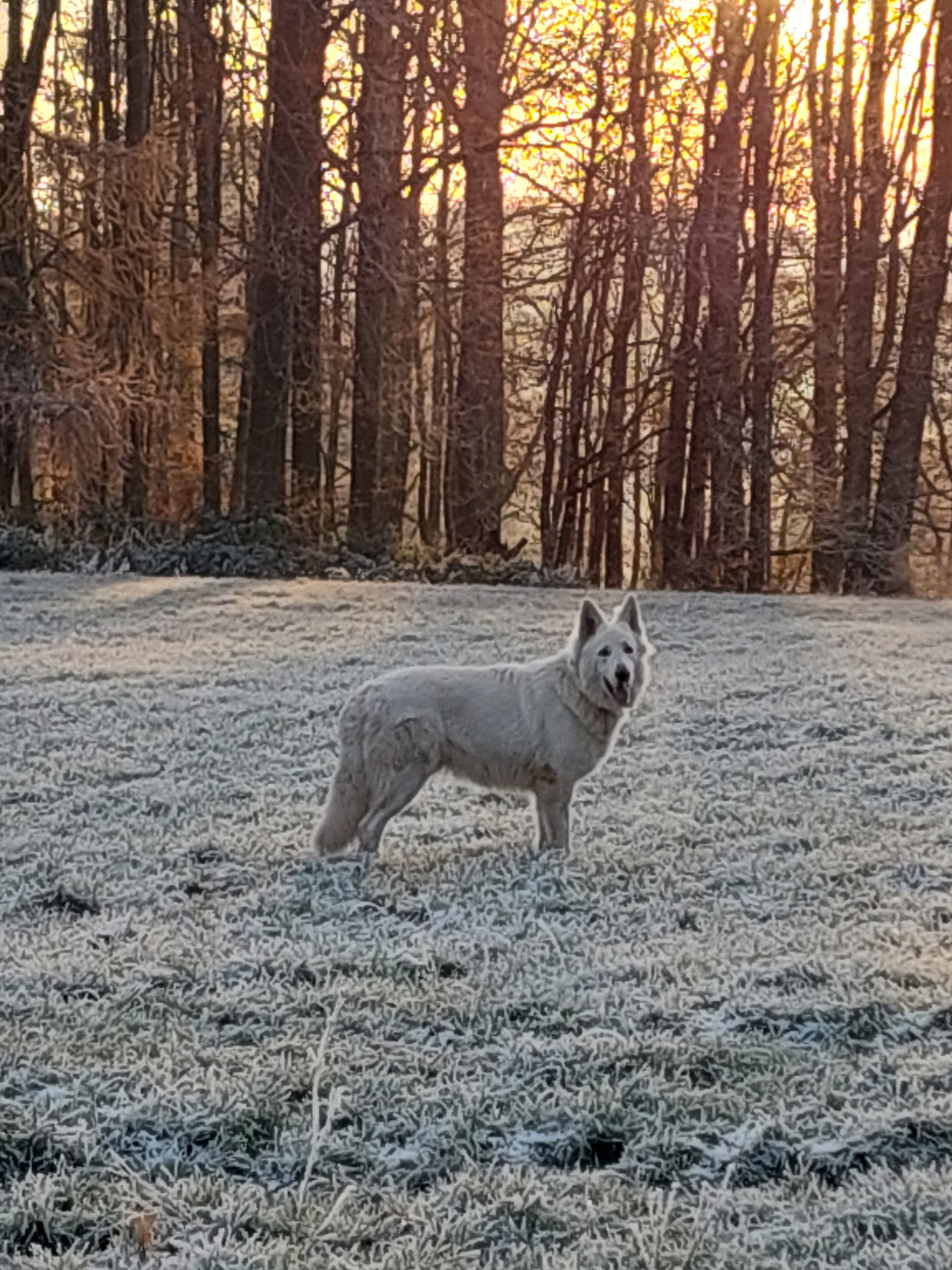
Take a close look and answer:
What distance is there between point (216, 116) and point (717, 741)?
14952 millimetres

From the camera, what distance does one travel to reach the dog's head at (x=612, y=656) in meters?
5.84

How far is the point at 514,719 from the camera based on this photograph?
5.85 meters

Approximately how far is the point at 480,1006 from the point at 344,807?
164cm

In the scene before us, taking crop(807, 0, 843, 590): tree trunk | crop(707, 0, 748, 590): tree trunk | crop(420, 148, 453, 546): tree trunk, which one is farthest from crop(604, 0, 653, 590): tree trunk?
crop(807, 0, 843, 590): tree trunk

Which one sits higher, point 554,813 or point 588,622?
point 588,622

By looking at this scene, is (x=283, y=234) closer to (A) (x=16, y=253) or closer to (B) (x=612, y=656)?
(A) (x=16, y=253)

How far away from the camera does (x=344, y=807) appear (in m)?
5.78

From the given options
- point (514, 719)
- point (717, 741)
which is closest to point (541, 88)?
point (717, 741)

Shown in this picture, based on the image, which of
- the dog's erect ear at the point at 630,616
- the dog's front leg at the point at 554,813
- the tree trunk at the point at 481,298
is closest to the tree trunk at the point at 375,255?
the tree trunk at the point at 481,298

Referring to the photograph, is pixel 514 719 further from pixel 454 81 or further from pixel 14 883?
pixel 454 81

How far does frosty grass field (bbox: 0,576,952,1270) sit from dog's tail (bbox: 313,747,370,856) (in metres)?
0.11

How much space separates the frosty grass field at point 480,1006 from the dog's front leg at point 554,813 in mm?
167

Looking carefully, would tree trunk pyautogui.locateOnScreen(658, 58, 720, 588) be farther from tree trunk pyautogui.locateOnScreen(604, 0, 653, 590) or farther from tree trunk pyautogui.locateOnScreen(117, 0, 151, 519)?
tree trunk pyautogui.locateOnScreen(117, 0, 151, 519)

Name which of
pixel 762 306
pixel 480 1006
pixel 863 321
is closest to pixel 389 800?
pixel 480 1006
